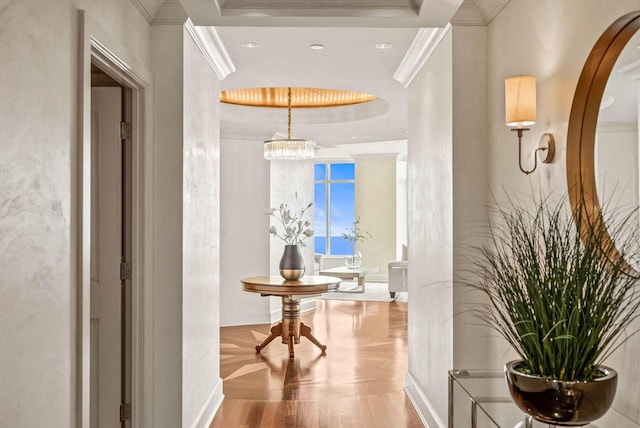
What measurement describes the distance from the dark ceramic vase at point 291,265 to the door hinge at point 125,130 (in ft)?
9.20

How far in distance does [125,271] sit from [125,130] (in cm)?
77

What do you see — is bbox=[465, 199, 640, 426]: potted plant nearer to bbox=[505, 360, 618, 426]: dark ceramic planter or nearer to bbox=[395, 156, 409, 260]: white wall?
bbox=[505, 360, 618, 426]: dark ceramic planter

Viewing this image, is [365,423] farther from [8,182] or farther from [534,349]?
[8,182]

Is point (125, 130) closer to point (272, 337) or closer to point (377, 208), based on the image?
point (272, 337)

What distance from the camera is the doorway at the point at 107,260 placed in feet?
9.76

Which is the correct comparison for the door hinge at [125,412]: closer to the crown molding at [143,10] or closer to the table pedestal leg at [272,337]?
the crown molding at [143,10]

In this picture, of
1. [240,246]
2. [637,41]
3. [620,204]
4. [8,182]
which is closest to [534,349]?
[620,204]

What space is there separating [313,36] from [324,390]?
110 inches

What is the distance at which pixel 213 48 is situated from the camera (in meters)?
3.78

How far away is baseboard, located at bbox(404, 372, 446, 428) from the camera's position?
11.6 ft

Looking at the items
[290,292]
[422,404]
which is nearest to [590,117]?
[422,404]

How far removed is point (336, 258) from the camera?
488 inches

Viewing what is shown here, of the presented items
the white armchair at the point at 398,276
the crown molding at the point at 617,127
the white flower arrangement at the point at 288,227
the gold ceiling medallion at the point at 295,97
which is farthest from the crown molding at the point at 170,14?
the white armchair at the point at 398,276

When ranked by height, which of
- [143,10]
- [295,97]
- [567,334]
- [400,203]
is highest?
[295,97]
